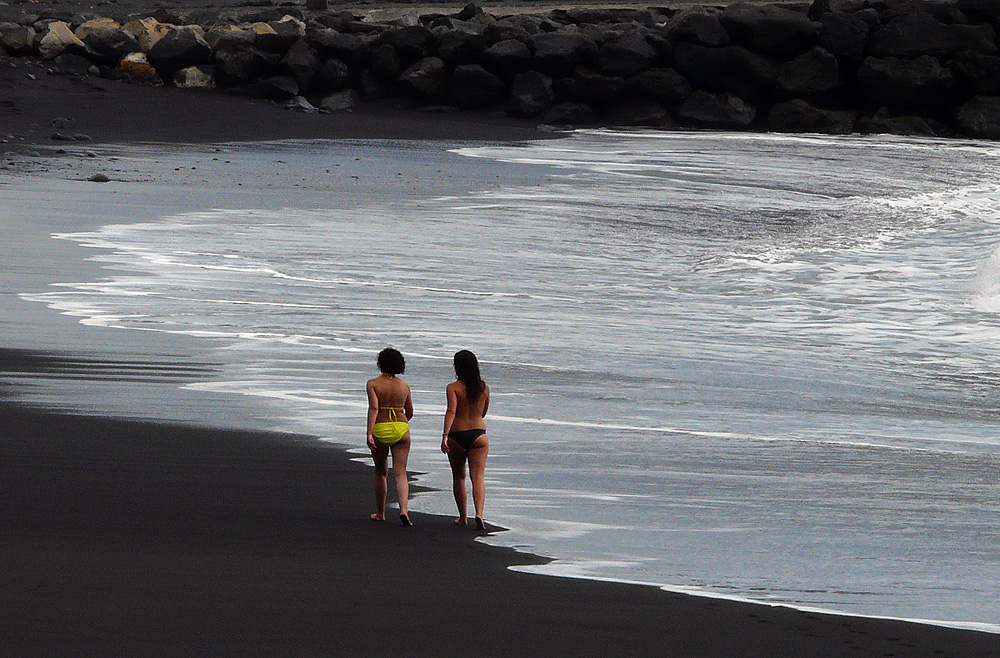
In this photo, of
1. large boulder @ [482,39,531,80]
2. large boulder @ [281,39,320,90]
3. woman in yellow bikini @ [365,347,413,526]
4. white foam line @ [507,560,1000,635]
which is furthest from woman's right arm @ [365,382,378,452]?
large boulder @ [482,39,531,80]

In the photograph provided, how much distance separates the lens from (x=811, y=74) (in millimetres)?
32094

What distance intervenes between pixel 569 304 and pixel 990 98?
22501 millimetres

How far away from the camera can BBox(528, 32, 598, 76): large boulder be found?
104 feet

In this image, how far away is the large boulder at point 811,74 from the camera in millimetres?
31984

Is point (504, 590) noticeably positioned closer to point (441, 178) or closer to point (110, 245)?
point (110, 245)

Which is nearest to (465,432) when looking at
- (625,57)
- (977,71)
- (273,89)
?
(273,89)

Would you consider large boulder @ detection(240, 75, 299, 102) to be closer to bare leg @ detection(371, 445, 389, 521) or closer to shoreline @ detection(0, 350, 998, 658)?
shoreline @ detection(0, 350, 998, 658)

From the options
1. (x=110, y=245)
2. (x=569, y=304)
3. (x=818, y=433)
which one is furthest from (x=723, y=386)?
(x=110, y=245)

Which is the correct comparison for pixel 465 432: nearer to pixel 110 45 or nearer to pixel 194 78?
pixel 194 78

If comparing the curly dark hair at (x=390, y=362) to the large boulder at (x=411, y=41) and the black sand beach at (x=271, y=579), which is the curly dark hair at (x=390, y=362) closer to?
the black sand beach at (x=271, y=579)

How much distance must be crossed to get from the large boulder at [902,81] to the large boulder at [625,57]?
4.57m

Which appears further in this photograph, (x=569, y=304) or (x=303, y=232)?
(x=303, y=232)

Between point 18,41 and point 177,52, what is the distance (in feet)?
10.6

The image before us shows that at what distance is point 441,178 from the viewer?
20875 millimetres
